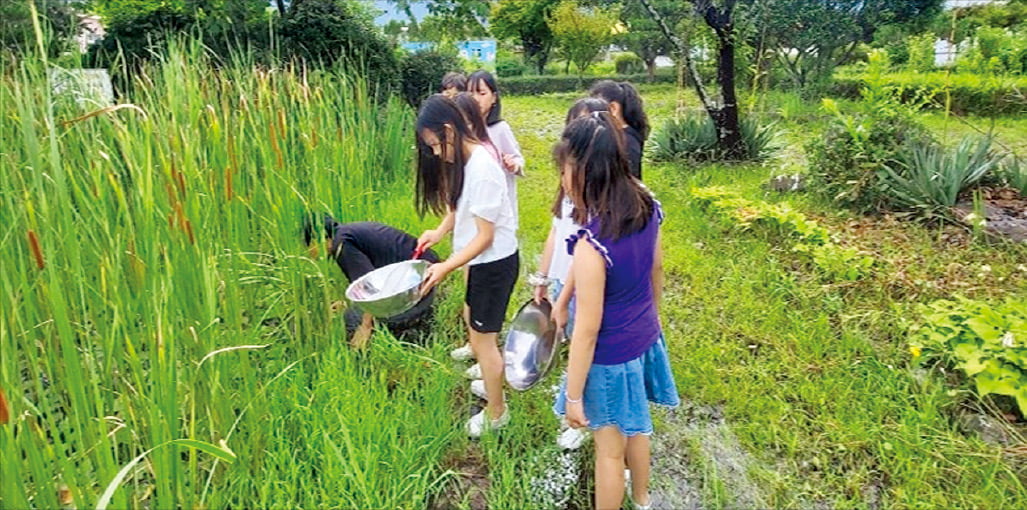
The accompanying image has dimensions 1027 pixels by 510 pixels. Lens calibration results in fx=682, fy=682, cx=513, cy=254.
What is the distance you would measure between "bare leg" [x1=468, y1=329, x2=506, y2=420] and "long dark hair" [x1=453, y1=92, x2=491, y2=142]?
652 mm

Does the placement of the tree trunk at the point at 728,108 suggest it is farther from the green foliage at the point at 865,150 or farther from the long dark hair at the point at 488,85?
the long dark hair at the point at 488,85

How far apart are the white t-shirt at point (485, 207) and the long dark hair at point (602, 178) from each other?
1.46 ft

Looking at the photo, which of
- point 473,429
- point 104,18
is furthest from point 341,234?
point 104,18

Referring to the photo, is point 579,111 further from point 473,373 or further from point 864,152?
point 864,152

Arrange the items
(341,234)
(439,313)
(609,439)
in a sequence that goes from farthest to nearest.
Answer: (439,313) → (341,234) → (609,439)

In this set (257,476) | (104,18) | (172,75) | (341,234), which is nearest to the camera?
(257,476)

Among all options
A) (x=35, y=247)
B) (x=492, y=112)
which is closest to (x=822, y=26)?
(x=492, y=112)

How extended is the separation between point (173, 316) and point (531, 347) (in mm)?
977

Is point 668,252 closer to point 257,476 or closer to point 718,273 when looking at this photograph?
point 718,273

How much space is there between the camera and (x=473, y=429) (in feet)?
7.61

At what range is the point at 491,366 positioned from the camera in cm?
229

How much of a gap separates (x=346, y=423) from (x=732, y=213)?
3228 millimetres

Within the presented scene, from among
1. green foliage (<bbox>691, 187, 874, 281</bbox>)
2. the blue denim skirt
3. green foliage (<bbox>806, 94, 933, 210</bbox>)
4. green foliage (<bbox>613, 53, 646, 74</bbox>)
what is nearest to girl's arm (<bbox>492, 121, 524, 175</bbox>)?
the blue denim skirt

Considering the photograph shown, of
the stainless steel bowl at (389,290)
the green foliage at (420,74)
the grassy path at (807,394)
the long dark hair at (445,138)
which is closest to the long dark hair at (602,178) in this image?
the long dark hair at (445,138)
